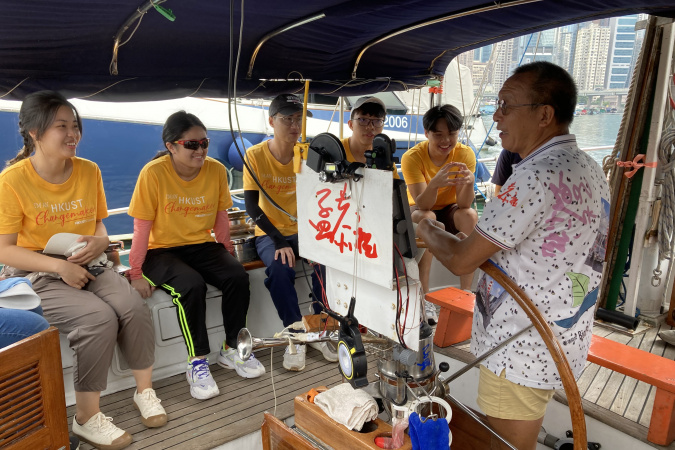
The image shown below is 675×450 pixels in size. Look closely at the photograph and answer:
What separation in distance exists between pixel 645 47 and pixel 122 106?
24.9ft

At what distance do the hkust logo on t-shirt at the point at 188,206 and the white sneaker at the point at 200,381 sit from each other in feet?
2.69

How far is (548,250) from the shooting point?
129 cm

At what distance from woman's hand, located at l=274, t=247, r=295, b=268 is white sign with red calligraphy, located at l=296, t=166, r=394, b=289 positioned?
134 centimetres

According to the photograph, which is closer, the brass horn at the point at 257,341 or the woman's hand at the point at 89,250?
the brass horn at the point at 257,341

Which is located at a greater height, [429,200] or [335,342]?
[429,200]

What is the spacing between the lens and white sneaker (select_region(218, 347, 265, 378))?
2.67m

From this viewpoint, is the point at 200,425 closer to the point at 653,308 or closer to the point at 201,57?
the point at 201,57

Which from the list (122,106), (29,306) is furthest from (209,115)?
(29,306)

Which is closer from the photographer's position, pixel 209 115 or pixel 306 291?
pixel 306 291

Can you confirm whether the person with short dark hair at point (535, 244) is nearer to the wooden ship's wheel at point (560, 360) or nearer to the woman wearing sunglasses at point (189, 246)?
the wooden ship's wheel at point (560, 360)

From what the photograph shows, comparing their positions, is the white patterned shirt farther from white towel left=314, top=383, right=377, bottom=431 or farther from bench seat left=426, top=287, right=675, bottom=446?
bench seat left=426, top=287, right=675, bottom=446

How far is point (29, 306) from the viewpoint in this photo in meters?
1.71

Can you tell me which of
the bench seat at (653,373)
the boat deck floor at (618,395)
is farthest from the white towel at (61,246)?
the bench seat at (653,373)

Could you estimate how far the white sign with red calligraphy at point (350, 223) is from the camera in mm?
1185
